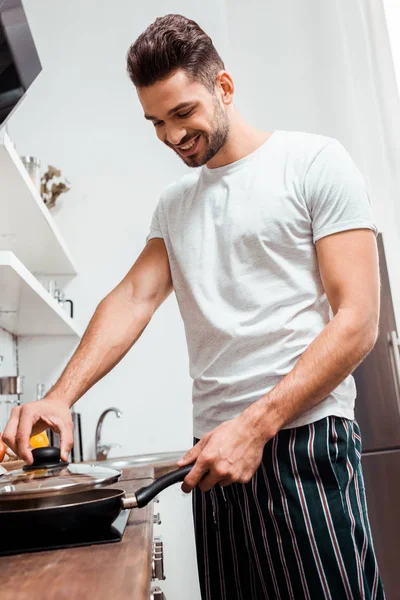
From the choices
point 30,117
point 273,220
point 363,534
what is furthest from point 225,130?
point 30,117

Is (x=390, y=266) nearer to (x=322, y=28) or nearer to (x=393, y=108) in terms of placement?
(x=393, y=108)

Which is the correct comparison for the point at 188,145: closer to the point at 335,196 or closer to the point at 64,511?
the point at 335,196

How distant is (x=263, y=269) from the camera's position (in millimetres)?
1262

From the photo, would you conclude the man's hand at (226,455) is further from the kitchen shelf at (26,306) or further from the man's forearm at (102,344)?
the kitchen shelf at (26,306)

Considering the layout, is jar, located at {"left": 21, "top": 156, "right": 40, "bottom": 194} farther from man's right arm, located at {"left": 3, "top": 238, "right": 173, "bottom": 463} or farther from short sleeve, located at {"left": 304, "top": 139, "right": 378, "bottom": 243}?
short sleeve, located at {"left": 304, "top": 139, "right": 378, "bottom": 243}

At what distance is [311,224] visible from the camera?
4.14ft

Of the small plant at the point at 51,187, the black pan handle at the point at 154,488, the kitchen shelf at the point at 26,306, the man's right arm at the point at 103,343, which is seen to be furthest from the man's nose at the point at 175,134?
the small plant at the point at 51,187

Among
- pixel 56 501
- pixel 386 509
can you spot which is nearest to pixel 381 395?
pixel 386 509

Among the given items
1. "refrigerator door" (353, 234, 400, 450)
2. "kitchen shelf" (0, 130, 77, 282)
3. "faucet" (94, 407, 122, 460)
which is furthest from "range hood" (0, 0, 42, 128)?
"refrigerator door" (353, 234, 400, 450)

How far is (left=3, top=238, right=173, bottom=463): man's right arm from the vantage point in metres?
1.13

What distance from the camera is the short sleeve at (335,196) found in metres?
1.20

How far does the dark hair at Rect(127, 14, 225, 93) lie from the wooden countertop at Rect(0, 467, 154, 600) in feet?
2.99

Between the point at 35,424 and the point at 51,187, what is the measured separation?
2015 millimetres

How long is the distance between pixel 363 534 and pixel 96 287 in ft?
6.92
